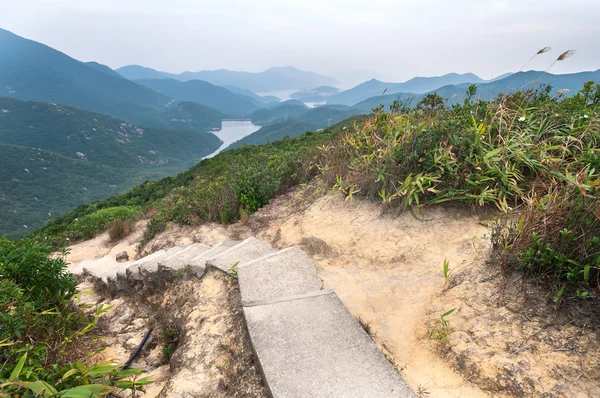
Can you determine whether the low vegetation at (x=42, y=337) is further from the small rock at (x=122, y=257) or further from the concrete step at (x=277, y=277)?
the small rock at (x=122, y=257)

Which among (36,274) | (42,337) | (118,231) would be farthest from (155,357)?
(118,231)

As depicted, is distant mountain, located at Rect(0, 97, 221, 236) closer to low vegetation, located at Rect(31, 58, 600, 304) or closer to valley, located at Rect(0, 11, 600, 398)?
valley, located at Rect(0, 11, 600, 398)

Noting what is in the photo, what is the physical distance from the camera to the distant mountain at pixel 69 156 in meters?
56.0

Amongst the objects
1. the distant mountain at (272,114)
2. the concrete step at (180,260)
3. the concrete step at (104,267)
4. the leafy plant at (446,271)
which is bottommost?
the concrete step at (104,267)

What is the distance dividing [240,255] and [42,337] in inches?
66.0

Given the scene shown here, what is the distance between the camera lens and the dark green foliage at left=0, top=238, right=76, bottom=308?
2568 mm

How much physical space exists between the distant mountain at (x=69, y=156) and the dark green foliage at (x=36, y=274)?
5680 cm

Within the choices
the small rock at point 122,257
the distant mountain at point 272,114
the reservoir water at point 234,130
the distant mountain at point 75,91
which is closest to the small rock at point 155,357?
the small rock at point 122,257

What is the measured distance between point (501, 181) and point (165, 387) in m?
3.39

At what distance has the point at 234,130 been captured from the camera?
14325cm

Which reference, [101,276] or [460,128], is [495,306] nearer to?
[460,128]

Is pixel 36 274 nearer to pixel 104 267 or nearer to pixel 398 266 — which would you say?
pixel 104 267

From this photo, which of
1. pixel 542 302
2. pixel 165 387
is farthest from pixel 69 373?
pixel 542 302

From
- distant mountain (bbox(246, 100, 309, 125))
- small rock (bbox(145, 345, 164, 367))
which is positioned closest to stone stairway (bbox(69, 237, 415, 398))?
small rock (bbox(145, 345, 164, 367))
